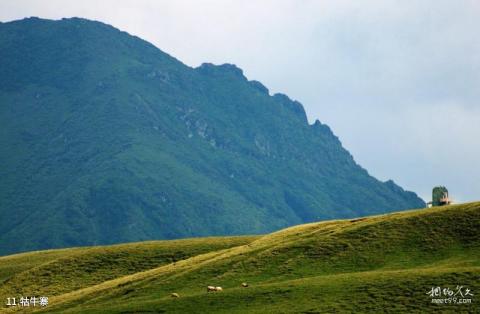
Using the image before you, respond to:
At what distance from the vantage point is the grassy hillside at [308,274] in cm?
8388

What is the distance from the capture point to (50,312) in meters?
104

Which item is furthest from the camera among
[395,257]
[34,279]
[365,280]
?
[34,279]

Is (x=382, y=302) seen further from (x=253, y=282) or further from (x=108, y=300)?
(x=108, y=300)

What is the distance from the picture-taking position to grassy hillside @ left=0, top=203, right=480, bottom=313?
83.9 m

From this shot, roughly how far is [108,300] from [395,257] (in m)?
34.7

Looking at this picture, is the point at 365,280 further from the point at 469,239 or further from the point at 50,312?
the point at 50,312

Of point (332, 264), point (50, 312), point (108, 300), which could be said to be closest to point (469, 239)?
point (332, 264)

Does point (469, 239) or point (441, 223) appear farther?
point (441, 223)

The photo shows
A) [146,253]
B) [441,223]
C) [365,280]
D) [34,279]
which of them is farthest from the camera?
[146,253]

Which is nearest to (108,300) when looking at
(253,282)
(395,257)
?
(253,282)

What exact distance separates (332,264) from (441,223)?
622 inches

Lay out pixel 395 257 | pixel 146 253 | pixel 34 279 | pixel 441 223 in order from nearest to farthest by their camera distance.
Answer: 1. pixel 395 257
2. pixel 441 223
3. pixel 34 279
4. pixel 146 253

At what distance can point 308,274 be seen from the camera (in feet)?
333

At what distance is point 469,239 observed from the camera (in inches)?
4018
